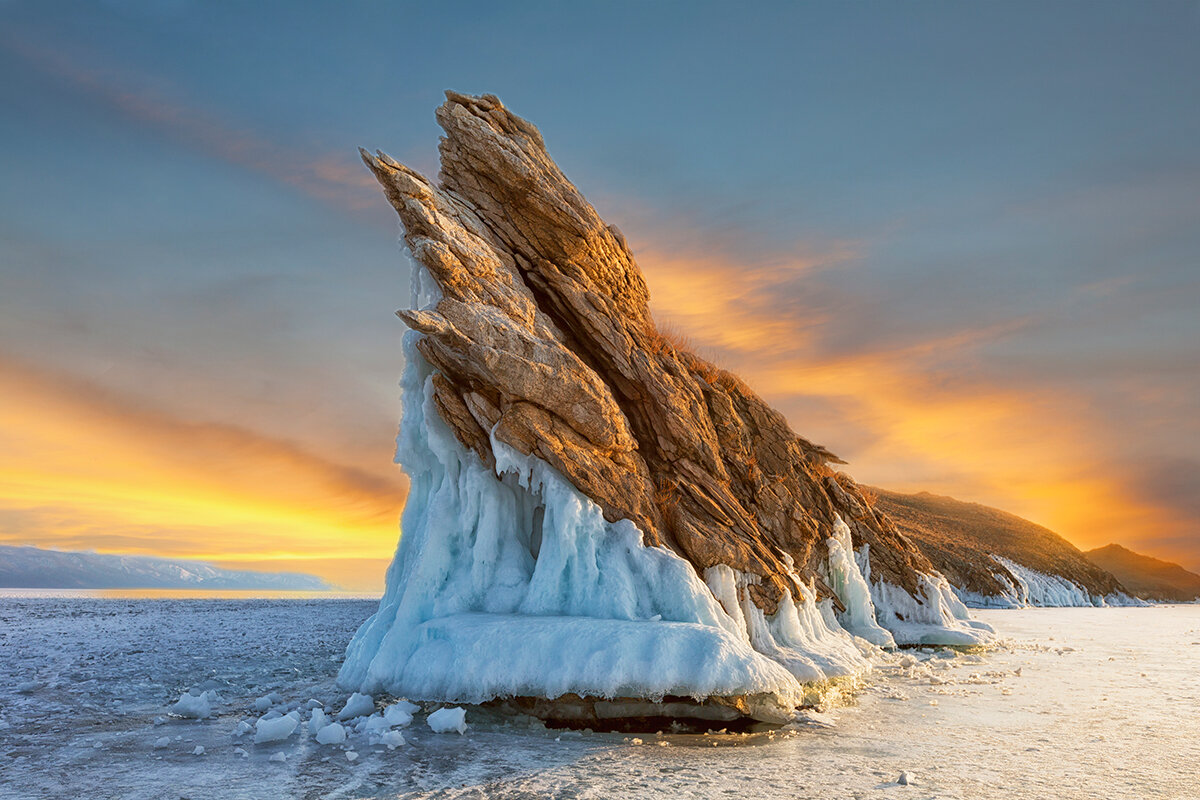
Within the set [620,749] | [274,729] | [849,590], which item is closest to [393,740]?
[274,729]

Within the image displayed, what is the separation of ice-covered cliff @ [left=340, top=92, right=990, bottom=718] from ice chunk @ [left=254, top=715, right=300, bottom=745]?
213 centimetres

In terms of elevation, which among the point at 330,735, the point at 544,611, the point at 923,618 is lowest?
the point at 330,735

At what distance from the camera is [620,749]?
38.1ft

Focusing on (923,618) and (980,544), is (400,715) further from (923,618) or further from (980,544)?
(980,544)

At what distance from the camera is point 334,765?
10336 mm

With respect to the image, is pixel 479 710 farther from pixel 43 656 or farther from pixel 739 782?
pixel 43 656

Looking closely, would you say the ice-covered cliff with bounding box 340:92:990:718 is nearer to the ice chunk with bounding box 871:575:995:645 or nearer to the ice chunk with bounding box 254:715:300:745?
the ice chunk with bounding box 254:715:300:745

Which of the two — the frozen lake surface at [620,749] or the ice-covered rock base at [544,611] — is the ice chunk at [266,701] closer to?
the frozen lake surface at [620,749]

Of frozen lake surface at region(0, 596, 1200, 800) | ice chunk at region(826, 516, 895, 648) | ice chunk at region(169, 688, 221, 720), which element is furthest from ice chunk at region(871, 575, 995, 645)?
ice chunk at region(169, 688, 221, 720)

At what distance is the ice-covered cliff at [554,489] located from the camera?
12.7 m

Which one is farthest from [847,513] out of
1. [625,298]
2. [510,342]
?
[510,342]

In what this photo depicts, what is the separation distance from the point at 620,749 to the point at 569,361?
317 inches

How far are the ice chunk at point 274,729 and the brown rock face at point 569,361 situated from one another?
6.45m

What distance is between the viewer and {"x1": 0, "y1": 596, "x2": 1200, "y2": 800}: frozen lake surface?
9.34 meters
